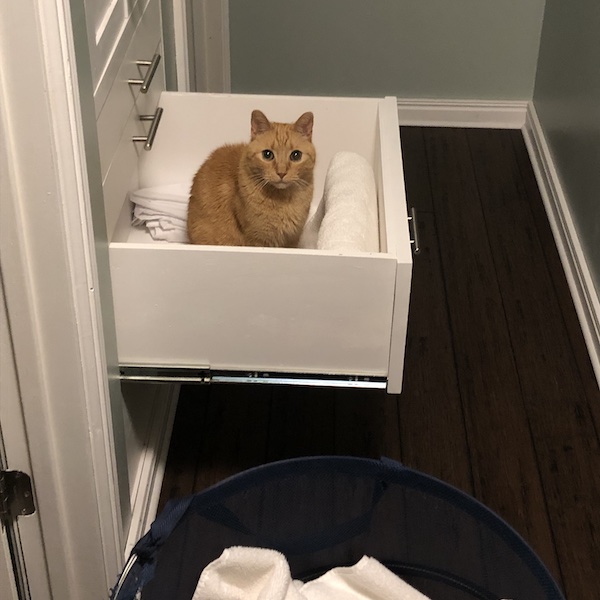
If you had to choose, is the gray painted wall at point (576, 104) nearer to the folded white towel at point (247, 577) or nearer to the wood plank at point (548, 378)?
the wood plank at point (548, 378)

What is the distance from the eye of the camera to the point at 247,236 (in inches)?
58.5

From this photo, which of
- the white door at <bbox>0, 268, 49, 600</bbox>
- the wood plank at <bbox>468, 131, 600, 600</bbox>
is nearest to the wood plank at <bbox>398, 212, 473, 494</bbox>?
the wood plank at <bbox>468, 131, 600, 600</bbox>

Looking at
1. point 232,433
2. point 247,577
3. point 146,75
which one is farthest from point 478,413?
point 146,75

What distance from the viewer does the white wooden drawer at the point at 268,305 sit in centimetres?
121

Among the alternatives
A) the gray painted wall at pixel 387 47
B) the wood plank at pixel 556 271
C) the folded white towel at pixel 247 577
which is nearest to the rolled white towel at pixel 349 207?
the folded white towel at pixel 247 577

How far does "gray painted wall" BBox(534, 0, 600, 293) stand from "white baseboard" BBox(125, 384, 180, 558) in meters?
1.10

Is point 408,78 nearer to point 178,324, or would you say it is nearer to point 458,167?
point 458,167

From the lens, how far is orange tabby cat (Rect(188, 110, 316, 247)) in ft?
4.70

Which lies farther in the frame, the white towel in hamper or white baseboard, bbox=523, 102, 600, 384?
white baseboard, bbox=523, 102, 600, 384

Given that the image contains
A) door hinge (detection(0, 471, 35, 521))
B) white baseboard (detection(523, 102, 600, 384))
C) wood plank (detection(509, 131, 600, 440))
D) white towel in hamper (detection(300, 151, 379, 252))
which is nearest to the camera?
door hinge (detection(0, 471, 35, 521))

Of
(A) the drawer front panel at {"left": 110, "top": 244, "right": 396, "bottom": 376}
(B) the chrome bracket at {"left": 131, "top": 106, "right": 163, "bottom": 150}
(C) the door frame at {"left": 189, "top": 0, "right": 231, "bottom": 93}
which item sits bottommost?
(A) the drawer front panel at {"left": 110, "top": 244, "right": 396, "bottom": 376}

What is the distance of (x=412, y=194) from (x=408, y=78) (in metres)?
0.57

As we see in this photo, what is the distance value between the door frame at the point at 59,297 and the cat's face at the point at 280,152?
13.8 inches

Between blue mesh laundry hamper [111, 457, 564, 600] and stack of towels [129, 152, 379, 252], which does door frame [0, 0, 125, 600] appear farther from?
stack of towels [129, 152, 379, 252]
